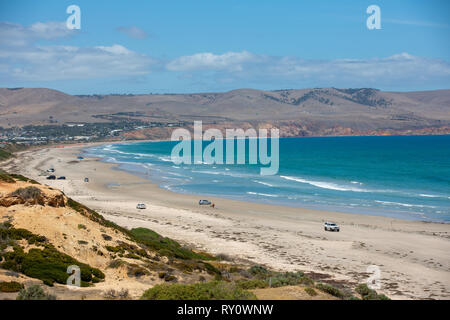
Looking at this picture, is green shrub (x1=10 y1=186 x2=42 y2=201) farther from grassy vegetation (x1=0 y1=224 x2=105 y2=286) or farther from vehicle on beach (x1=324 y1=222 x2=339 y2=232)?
vehicle on beach (x1=324 y1=222 x2=339 y2=232)

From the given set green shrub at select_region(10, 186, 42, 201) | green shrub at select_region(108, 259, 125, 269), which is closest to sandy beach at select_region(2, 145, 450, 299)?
green shrub at select_region(108, 259, 125, 269)

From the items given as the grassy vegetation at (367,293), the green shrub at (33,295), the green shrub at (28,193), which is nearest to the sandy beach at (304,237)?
the grassy vegetation at (367,293)

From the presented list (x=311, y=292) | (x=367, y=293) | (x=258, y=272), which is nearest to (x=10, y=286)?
(x=311, y=292)

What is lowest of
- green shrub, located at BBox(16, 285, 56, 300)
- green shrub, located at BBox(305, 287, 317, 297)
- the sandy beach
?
the sandy beach

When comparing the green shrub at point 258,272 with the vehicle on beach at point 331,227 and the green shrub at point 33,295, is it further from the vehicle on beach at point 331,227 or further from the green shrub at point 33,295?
the vehicle on beach at point 331,227

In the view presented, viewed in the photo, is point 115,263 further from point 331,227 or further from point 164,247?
point 331,227
